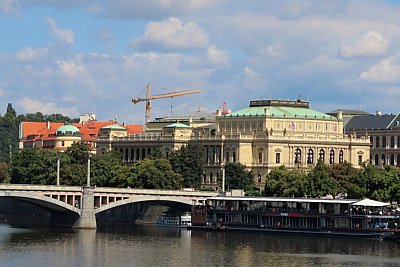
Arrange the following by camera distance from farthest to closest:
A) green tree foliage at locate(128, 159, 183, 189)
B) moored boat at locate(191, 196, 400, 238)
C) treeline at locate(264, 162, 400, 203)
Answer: green tree foliage at locate(128, 159, 183, 189) < treeline at locate(264, 162, 400, 203) < moored boat at locate(191, 196, 400, 238)

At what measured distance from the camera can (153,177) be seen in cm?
19388

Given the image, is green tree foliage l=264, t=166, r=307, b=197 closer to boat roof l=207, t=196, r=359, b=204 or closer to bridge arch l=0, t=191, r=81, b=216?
boat roof l=207, t=196, r=359, b=204

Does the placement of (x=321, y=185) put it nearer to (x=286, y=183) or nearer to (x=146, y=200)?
(x=286, y=183)

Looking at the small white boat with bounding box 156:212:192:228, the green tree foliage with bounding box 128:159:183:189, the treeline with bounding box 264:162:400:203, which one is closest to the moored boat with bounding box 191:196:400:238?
the small white boat with bounding box 156:212:192:228

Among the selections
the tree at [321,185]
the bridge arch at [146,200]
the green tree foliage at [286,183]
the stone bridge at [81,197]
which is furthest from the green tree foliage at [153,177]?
the stone bridge at [81,197]

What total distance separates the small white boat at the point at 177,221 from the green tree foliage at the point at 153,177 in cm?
1287

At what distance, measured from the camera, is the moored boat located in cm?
15900

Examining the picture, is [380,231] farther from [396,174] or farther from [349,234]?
[396,174]

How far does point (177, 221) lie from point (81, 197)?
14385 millimetres

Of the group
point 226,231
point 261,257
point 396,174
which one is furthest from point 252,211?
point 261,257

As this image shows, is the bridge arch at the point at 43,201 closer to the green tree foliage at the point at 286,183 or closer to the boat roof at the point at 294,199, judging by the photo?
the boat roof at the point at 294,199

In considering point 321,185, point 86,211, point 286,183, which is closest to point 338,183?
point 321,185

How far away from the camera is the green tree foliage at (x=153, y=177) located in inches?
7618

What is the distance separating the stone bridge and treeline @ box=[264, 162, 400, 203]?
1778 centimetres
